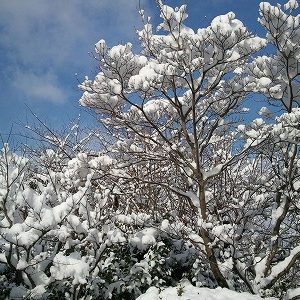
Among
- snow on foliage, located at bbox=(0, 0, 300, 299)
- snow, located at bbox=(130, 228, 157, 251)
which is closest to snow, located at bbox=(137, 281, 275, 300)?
snow on foliage, located at bbox=(0, 0, 300, 299)

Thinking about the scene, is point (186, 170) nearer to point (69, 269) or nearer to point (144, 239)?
point (144, 239)

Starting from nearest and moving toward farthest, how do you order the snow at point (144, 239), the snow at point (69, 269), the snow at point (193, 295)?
1. the snow at point (69, 269)
2. the snow at point (193, 295)
3. the snow at point (144, 239)

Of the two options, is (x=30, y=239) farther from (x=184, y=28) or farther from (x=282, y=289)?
(x=282, y=289)

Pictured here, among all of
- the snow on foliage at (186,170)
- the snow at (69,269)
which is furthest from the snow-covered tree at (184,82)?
the snow at (69,269)

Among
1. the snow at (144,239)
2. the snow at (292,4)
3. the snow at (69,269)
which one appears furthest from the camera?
the snow at (144,239)

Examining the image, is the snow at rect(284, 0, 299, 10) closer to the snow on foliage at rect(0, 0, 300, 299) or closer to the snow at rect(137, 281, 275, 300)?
the snow on foliage at rect(0, 0, 300, 299)

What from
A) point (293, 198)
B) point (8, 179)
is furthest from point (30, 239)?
point (293, 198)

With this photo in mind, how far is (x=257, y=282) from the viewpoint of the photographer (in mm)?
6082

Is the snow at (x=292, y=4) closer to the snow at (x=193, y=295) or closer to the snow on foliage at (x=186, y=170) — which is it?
the snow on foliage at (x=186, y=170)

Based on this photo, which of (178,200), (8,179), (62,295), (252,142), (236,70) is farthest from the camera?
(178,200)

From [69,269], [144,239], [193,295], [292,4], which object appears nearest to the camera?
[69,269]

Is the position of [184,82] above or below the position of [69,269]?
above

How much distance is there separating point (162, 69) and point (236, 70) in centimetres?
174

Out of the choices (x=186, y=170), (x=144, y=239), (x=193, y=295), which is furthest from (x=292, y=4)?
(x=193, y=295)
